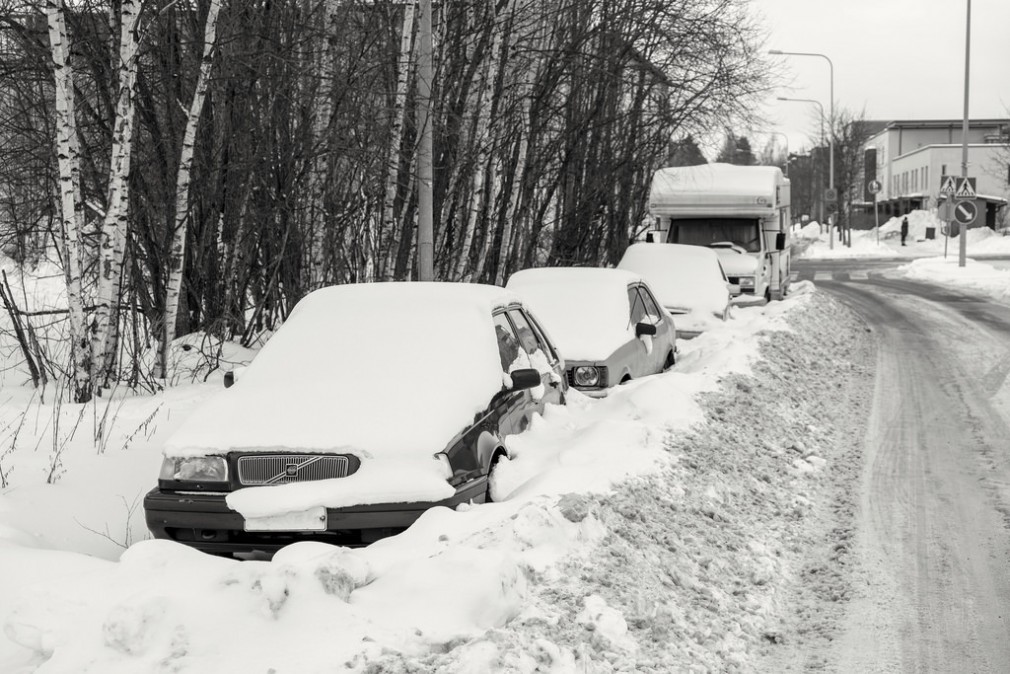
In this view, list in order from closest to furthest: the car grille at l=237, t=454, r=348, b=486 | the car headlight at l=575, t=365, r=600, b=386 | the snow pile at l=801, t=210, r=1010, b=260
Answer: the car grille at l=237, t=454, r=348, b=486 < the car headlight at l=575, t=365, r=600, b=386 < the snow pile at l=801, t=210, r=1010, b=260

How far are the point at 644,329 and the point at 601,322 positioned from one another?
0.45 meters

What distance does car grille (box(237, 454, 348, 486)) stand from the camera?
5.28 metres

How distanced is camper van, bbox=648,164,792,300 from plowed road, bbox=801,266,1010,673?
7.08 meters

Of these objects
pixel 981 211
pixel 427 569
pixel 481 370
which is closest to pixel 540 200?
pixel 481 370

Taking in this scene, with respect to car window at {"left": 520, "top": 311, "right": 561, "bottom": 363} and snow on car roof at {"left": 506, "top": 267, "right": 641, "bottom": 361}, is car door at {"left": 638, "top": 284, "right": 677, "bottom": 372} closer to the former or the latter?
snow on car roof at {"left": 506, "top": 267, "right": 641, "bottom": 361}

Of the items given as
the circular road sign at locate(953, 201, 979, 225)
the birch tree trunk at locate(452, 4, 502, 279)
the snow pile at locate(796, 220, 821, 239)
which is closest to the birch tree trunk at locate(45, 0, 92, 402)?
the birch tree trunk at locate(452, 4, 502, 279)

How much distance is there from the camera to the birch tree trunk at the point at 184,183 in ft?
35.0

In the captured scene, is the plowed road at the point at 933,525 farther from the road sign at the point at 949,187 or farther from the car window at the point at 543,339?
the road sign at the point at 949,187

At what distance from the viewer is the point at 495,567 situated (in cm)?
445

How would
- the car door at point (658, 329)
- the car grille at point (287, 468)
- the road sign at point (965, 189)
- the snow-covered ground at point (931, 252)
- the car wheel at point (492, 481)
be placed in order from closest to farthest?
the car grille at point (287, 468), the car wheel at point (492, 481), the car door at point (658, 329), the road sign at point (965, 189), the snow-covered ground at point (931, 252)

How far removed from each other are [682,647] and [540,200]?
17.8 metres

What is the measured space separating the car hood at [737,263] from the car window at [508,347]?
1400 centimetres

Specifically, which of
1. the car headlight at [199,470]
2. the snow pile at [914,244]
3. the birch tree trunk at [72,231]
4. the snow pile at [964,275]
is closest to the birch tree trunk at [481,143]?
the birch tree trunk at [72,231]

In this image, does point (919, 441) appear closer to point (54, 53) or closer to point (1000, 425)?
point (1000, 425)
